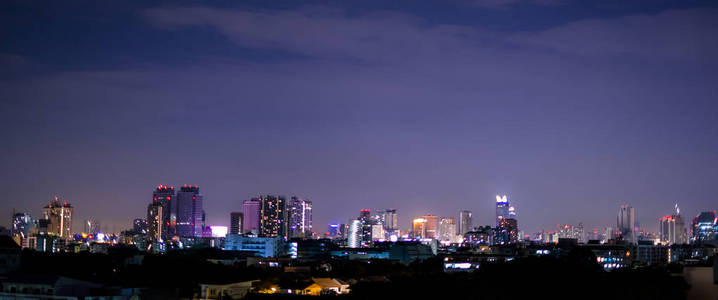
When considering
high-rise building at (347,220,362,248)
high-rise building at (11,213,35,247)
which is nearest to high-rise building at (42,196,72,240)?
high-rise building at (11,213,35,247)

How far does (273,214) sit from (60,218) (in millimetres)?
34265

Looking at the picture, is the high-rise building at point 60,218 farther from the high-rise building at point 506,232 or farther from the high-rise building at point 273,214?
the high-rise building at point 506,232

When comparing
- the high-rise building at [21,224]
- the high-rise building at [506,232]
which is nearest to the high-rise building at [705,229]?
the high-rise building at [506,232]

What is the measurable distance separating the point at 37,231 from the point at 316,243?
45590mm

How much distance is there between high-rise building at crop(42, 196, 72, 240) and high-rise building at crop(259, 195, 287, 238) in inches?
1196

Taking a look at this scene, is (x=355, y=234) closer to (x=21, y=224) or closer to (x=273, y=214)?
(x=273, y=214)

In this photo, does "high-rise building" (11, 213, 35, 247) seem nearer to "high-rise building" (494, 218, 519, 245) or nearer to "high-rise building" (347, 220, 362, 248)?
"high-rise building" (347, 220, 362, 248)

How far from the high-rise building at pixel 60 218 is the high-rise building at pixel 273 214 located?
30.4 metres

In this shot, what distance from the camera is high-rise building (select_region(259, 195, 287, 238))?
434 feet

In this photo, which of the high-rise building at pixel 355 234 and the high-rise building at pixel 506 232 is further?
the high-rise building at pixel 506 232

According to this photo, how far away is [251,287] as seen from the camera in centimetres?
3309

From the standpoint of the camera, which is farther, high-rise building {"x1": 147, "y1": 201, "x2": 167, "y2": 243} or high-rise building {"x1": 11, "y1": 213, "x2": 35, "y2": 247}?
high-rise building {"x1": 147, "y1": 201, "x2": 167, "y2": 243}

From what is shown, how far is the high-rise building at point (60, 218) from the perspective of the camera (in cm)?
11444

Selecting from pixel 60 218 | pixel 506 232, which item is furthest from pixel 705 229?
pixel 60 218
